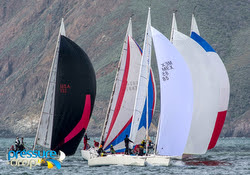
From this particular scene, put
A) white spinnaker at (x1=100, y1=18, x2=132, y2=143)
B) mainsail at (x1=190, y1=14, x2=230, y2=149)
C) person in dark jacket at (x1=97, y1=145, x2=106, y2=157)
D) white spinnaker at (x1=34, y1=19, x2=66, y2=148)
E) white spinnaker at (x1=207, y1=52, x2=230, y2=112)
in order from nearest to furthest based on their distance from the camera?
person in dark jacket at (x1=97, y1=145, x2=106, y2=157)
white spinnaker at (x1=34, y1=19, x2=66, y2=148)
white spinnaker at (x1=100, y1=18, x2=132, y2=143)
mainsail at (x1=190, y1=14, x2=230, y2=149)
white spinnaker at (x1=207, y1=52, x2=230, y2=112)

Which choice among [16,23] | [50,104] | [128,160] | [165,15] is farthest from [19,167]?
[16,23]

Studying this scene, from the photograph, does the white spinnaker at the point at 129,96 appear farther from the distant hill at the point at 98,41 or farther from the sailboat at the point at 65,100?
the distant hill at the point at 98,41

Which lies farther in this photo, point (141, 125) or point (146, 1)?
point (146, 1)

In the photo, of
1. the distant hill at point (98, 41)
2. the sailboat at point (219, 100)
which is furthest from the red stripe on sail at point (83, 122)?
the distant hill at point (98, 41)

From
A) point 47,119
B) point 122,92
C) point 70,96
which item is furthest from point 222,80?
point 47,119

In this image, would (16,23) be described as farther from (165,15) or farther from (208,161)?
(208,161)

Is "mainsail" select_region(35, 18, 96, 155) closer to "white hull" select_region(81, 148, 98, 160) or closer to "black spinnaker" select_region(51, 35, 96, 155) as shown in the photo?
"black spinnaker" select_region(51, 35, 96, 155)

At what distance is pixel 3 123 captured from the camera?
127000 millimetres

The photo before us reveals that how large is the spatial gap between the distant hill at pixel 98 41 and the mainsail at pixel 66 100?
67.7 metres

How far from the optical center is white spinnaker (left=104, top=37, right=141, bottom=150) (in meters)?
41.6

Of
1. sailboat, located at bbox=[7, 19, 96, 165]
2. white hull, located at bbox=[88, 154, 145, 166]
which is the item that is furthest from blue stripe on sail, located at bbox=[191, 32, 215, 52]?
white hull, located at bbox=[88, 154, 145, 166]

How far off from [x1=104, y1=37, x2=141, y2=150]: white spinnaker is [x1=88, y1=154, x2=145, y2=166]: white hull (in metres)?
3.32

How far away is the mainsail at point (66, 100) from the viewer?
39344 mm

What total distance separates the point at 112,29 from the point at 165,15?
11688mm
